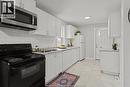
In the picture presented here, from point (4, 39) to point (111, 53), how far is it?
3475mm

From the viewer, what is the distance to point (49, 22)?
347 centimetres

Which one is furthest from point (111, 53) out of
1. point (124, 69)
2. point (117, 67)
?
point (124, 69)

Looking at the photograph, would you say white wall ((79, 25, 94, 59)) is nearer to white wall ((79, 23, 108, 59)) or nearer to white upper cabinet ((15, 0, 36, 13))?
white wall ((79, 23, 108, 59))

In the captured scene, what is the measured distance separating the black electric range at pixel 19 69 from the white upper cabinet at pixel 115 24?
311cm

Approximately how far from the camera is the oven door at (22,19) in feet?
5.89

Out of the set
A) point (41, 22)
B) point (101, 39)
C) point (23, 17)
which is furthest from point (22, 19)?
point (101, 39)

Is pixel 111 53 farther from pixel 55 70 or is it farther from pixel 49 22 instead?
pixel 49 22

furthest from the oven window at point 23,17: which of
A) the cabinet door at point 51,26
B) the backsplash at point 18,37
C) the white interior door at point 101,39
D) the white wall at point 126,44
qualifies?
the white interior door at point 101,39

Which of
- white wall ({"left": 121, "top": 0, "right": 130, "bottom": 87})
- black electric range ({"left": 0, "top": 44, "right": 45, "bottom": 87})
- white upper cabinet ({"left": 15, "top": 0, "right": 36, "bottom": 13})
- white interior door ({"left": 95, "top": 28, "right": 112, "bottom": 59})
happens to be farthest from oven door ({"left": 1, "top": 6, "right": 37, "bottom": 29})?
white interior door ({"left": 95, "top": 28, "right": 112, "bottom": 59})

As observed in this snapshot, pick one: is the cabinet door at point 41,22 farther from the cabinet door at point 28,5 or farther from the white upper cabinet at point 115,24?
the white upper cabinet at point 115,24

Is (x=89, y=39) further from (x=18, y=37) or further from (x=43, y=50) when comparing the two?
(x=18, y=37)

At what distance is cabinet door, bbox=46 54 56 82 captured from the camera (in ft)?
9.36

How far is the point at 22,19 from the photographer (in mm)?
2041

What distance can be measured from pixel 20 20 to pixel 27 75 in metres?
1.03
